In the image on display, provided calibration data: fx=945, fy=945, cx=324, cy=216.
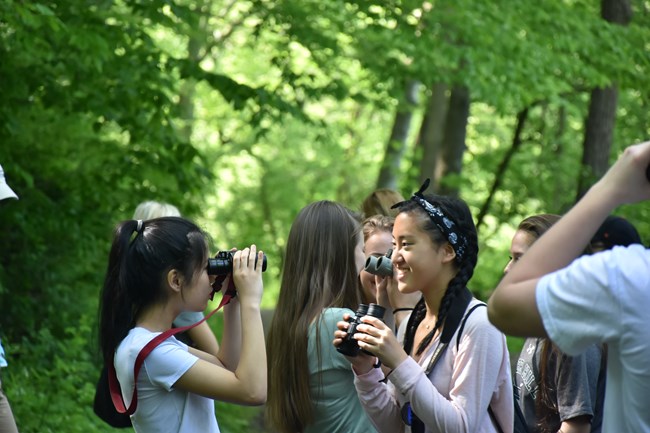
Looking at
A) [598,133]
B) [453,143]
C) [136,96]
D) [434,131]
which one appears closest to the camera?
[136,96]

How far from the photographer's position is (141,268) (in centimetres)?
378

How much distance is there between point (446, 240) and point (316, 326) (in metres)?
0.70

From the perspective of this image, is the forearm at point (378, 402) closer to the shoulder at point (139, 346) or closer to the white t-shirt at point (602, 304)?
the shoulder at point (139, 346)

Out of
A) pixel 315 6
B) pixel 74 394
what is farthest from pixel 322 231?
pixel 315 6

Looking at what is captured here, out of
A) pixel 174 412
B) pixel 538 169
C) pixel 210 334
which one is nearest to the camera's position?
pixel 174 412

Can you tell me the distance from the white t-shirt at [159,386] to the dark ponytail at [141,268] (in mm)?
126

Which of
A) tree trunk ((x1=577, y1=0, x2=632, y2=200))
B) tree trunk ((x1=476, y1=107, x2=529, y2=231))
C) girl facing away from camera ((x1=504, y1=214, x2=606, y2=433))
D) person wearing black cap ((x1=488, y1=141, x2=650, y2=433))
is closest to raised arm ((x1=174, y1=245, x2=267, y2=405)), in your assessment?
girl facing away from camera ((x1=504, y1=214, x2=606, y2=433))

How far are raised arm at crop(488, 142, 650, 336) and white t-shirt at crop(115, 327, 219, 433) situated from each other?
1538mm

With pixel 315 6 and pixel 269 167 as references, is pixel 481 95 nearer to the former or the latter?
pixel 315 6

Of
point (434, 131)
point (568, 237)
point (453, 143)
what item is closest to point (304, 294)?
point (568, 237)

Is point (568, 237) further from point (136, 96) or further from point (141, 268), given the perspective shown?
point (136, 96)

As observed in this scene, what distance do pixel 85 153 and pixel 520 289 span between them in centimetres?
869

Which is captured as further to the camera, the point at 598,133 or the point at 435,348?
the point at 598,133

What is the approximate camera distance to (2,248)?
9.96 meters
